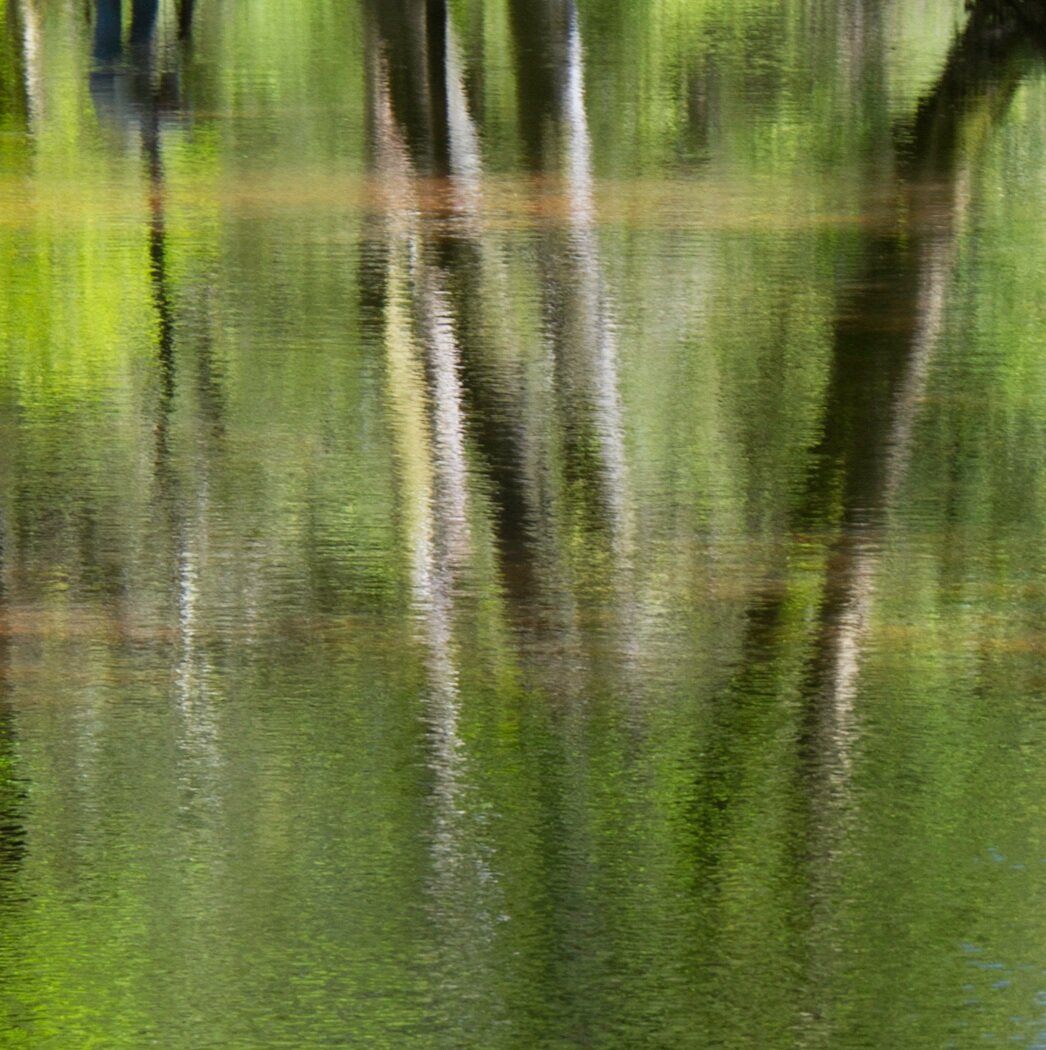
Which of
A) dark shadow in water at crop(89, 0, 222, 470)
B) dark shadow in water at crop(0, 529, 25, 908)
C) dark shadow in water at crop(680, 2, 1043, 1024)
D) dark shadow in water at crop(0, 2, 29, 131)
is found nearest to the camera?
dark shadow in water at crop(0, 529, 25, 908)

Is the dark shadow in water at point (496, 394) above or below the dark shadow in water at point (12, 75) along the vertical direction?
below

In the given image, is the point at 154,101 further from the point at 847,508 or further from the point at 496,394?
the point at 847,508

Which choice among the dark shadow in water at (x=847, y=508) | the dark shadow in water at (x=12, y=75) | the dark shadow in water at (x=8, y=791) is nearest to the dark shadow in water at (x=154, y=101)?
the dark shadow in water at (x=12, y=75)

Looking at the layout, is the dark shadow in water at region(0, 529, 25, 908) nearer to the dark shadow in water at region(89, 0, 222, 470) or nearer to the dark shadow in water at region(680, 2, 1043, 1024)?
the dark shadow in water at region(680, 2, 1043, 1024)

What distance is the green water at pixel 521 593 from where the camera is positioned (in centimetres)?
570

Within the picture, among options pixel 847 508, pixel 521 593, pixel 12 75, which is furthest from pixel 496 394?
pixel 12 75

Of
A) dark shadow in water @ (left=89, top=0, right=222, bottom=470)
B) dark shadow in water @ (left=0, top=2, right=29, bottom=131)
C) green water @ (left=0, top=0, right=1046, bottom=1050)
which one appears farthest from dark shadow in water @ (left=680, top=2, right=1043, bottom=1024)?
dark shadow in water @ (left=0, top=2, right=29, bottom=131)

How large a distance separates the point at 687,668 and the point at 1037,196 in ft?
30.2

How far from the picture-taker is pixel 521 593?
8531 mm

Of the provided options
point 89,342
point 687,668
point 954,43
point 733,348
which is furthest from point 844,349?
point 954,43

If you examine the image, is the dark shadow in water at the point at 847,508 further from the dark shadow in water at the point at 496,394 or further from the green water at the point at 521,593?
the dark shadow in water at the point at 496,394

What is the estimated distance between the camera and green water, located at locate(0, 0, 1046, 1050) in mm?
5695

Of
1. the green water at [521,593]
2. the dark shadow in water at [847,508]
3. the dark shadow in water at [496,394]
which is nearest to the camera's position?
the green water at [521,593]

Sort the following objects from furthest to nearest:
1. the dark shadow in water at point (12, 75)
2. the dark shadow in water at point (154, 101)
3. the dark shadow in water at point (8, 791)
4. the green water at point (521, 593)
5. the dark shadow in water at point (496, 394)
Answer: the dark shadow in water at point (12, 75) < the dark shadow in water at point (154, 101) < the dark shadow in water at point (496, 394) < the dark shadow in water at point (8, 791) < the green water at point (521, 593)
